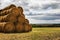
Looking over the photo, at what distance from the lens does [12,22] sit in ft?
7.29

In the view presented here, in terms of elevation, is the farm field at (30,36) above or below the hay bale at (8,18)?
below

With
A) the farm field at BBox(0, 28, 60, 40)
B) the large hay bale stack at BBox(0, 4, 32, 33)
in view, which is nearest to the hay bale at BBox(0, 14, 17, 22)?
the large hay bale stack at BBox(0, 4, 32, 33)

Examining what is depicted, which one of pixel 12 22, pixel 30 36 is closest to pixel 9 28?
pixel 12 22

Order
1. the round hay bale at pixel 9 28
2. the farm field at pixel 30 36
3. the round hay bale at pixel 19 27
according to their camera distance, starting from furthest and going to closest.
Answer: the round hay bale at pixel 19 27 → the round hay bale at pixel 9 28 → the farm field at pixel 30 36

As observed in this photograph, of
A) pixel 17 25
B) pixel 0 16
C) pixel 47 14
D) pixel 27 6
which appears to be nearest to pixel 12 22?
pixel 17 25

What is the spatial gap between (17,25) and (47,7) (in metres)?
1.61

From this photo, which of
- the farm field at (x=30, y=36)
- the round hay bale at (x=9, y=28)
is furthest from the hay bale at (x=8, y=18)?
the farm field at (x=30, y=36)

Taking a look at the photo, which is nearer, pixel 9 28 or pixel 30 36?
pixel 30 36

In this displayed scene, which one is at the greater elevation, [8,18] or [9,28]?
[8,18]

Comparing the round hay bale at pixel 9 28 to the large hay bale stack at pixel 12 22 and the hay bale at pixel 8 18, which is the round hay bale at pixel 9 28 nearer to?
the large hay bale stack at pixel 12 22

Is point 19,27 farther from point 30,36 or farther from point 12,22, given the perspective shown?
point 30,36

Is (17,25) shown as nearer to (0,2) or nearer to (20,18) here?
(20,18)

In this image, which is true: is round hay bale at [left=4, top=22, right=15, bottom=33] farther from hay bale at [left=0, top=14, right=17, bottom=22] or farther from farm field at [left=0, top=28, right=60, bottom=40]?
farm field at [left=0, top=28, right=60, bottom=40]

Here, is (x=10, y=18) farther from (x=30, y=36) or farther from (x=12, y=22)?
(x=30, y=36)
